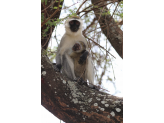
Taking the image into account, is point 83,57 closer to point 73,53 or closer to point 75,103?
point 73,53

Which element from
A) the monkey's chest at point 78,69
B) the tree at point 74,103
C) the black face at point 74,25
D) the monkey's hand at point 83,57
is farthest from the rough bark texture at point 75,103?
the black face at point 74,25

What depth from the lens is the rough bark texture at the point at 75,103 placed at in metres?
2.11

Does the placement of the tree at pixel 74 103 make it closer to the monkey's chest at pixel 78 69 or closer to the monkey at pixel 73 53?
the monkey at pixel 73 53

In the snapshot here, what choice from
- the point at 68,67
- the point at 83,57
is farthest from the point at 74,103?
the point at 68,67

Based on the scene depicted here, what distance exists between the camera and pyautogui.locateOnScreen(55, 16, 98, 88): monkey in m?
4.05

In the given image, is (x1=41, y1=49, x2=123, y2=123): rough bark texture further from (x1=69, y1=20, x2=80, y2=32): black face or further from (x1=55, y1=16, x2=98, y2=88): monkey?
(x1=69, y1=20, x2=80, y2=32): black face

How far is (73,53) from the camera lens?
14.0 ft

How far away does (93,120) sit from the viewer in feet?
6.92

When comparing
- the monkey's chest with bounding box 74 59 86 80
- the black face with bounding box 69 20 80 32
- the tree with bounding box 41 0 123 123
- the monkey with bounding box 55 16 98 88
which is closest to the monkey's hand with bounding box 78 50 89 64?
Result: the monkey with bounding box 55 16 98 88

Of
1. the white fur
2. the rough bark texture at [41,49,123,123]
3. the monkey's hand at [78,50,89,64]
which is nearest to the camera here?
the rough bark texture at [41,49,123,123]

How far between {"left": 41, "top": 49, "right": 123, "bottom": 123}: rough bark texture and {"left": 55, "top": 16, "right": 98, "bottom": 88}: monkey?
1.66 m
